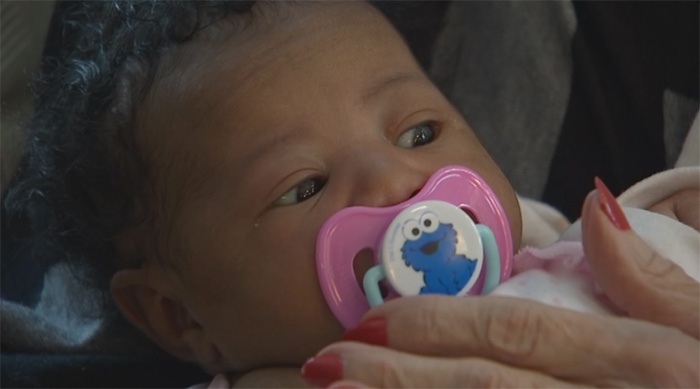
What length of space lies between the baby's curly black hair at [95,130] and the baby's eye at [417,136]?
261 millimetres

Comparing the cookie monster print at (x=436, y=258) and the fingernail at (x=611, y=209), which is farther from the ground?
the fingernail at (x=611, y=209)

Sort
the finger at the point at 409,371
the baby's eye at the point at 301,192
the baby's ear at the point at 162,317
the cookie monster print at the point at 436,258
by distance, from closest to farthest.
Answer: the finger at the point at 409,371 < the cookie monster print at the point at 436,258 < the baby's eye at the point at 301,192 < the baby's ear at the point at 162,317

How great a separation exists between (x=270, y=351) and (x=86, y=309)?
1.77 feet

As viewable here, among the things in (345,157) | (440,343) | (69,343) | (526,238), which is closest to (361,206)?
(345,157)

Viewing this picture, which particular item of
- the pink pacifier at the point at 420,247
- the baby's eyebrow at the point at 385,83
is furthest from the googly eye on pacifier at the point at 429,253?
the baby's eyebrow at the point at 385,83

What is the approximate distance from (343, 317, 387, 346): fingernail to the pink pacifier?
0.10m

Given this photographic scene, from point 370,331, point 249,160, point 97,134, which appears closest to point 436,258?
point 370,331

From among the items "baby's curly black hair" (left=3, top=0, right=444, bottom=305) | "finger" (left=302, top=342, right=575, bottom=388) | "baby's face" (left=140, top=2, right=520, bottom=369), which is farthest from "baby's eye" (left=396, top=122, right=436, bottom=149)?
"finger" (left=302, top=342, right=575, bottom=388)

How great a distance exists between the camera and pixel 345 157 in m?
1.08

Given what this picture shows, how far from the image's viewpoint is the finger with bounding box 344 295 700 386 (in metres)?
0.85

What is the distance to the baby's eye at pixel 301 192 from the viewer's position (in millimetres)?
1108

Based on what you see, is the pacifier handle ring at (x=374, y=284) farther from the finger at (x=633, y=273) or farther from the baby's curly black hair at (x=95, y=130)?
the baby's curly black hair at (x=95, y=130)

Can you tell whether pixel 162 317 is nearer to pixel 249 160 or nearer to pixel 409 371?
pixel 249 160

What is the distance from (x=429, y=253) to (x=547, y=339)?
0.56 feet
